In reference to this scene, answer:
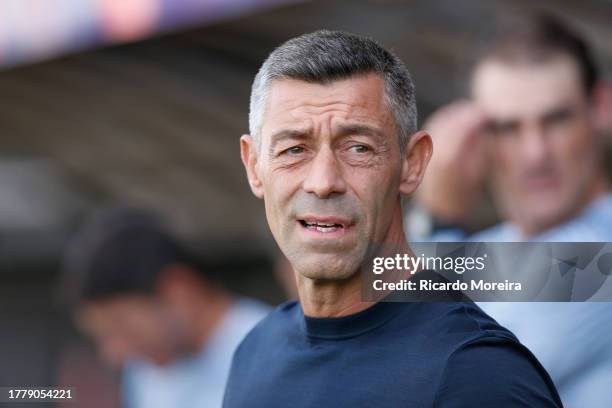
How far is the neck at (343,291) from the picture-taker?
5.14ft

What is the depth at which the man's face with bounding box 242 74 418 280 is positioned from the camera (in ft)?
4.98

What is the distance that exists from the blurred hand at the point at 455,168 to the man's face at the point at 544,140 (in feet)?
0.51

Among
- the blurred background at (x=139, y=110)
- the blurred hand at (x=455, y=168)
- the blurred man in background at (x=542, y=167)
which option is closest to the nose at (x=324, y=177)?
the blurred man in background at (x=542, y=167)

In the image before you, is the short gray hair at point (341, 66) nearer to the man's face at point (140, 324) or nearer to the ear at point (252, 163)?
the ear at point (252, 163)

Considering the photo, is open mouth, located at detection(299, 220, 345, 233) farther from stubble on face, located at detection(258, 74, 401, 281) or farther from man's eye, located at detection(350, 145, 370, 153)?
man's eye, located at detection(350, 145, 370, 153)

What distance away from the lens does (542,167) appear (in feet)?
9.57

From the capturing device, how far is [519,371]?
1.40 metres

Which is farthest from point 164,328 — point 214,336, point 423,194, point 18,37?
point 18,37

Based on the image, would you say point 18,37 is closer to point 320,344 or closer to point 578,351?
point 578,351

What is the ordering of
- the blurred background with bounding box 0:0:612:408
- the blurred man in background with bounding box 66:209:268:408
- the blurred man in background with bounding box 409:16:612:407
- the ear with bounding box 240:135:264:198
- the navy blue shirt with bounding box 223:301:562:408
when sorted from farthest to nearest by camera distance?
1. the blurred background with bounding box 0:0:612:408
2. the blurred man in background with bounding box 66:209:268:408
3. the blurred man in background with bounding box 409:16:612:407
4. the ear with bounding box 240:135:264:198
5. the navy blue shirt with bounding box 223:301:562:408

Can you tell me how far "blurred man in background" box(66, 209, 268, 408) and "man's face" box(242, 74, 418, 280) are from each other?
6.64 feet

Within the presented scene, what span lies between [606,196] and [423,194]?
1.98 ft

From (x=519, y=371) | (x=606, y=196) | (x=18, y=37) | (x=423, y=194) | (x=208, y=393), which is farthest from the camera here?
(x=18, y=37)

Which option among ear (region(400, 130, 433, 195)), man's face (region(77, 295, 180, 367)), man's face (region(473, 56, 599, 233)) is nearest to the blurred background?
man's face (region(77, 295, 180, 367))
